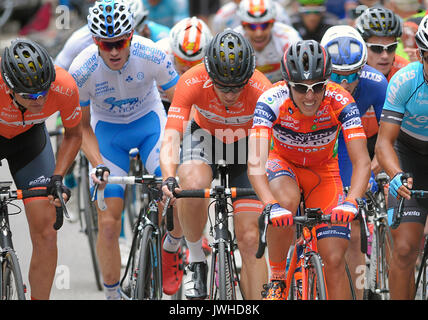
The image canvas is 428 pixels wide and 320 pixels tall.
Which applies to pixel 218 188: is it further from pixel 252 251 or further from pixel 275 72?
pixel 275 72

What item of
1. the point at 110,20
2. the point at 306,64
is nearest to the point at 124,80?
the point at 110,20

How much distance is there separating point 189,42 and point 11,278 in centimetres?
282

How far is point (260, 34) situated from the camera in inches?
363

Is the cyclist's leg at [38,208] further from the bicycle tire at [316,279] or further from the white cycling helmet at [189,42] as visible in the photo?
the bicycle tire at [316,279]

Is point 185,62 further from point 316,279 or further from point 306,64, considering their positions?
point 316,279

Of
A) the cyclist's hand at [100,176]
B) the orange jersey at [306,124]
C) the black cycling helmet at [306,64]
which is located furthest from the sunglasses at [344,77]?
the cyclist's hand at [100,176]

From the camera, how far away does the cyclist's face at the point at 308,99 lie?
222 inches

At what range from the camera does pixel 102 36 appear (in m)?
6.84

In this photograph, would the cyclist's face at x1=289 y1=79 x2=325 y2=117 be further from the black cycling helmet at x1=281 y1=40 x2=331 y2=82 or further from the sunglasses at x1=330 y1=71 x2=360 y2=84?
the sunglasses at x1=330 y1=71 x2=360 y2=84

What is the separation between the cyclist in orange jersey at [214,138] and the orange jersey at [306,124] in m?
0.39

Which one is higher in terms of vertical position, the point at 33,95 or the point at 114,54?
the point at 114,54

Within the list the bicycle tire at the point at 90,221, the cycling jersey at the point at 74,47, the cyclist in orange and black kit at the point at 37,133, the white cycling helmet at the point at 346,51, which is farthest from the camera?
the cycling jersey at the point at 74,47

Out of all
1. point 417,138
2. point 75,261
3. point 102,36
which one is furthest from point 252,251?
point 75,261
